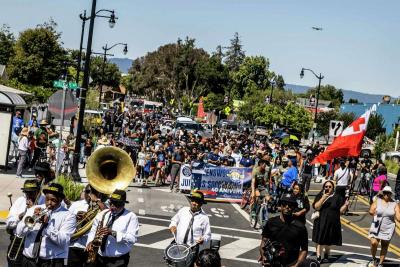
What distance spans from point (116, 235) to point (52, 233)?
0.87 m

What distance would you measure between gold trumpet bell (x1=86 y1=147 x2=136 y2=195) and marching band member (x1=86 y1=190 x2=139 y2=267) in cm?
382

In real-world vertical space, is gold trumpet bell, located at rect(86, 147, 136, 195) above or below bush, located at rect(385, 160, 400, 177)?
above

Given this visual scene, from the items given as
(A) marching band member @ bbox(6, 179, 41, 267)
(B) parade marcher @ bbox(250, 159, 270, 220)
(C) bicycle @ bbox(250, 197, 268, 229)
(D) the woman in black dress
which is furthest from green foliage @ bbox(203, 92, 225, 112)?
(A) marching band member @ bbox(6, 179, 41, 267)

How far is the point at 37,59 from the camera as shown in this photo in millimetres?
65125

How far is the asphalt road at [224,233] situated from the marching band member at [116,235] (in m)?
3.63

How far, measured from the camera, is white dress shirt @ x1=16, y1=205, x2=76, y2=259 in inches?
291

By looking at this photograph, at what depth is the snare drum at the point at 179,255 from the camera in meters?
8.59

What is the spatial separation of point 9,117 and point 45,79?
4509 cm

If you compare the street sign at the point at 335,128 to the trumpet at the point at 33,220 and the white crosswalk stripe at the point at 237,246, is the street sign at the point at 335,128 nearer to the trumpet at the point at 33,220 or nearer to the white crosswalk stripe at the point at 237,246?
the white crosswalk stripe at the point at 237,246

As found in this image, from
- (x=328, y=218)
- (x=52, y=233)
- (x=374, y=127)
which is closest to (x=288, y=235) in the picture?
(x=52, y=233)

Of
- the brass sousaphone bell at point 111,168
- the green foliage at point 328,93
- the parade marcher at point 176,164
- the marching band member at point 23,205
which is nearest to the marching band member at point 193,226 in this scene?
the marching band member at point 23,205

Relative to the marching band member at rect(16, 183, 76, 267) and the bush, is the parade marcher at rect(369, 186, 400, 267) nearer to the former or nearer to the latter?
the marching band member at rect(16, 183, 76, 267)

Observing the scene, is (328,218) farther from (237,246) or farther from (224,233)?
(224,233)

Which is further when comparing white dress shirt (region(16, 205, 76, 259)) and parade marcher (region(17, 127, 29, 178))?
parade marcher (region(17, 127, 29, 178))
